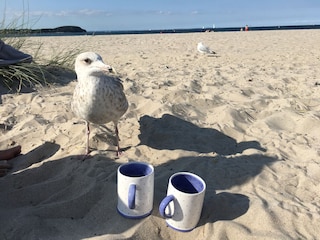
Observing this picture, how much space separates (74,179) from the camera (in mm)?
2936

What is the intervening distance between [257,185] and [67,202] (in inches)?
66.8

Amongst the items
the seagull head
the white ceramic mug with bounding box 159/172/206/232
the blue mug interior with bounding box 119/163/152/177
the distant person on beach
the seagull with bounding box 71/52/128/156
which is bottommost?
the distant person on beach

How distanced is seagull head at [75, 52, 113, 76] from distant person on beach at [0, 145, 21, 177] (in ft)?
3.87

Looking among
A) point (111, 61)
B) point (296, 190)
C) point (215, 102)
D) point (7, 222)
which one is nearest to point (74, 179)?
point (7, 222)

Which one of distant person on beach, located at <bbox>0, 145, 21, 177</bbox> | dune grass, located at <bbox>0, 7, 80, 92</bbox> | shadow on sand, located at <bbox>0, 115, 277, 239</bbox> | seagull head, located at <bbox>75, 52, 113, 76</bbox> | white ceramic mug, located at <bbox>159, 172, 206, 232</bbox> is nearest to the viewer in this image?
white ceramic mug, located at <bbox>159, 172, 206, 232</bbox>

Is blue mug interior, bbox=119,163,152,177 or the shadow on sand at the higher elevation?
blue mug interior, bbox=119,163,152,177

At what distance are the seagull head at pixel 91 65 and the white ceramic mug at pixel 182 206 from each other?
1.34 metres

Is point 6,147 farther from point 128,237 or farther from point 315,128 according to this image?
point 315,128

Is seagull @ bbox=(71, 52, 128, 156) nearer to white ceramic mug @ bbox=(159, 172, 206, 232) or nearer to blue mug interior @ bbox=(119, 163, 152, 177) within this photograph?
blue mug interior @ bbox=(119, 163, 152, 177)

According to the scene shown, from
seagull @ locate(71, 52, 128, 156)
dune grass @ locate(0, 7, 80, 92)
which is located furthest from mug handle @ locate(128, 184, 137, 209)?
dune grass @ locate(0, 7, 80, 92)

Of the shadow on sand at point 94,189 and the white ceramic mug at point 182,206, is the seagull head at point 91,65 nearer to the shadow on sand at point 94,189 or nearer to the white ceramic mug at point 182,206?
the shadow on sand at point 94,189

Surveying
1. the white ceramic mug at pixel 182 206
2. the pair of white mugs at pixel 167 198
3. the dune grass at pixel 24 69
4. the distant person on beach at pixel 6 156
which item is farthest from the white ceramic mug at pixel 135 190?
the dune grass at pixel 24 69

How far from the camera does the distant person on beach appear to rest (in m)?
3.18

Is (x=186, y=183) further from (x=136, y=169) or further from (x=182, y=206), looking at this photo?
(x=136, y=169)
